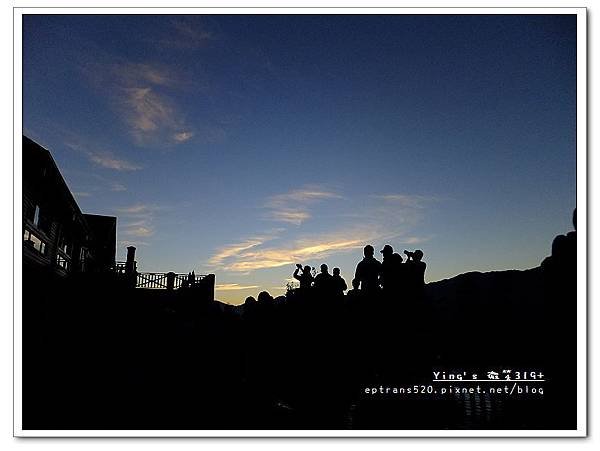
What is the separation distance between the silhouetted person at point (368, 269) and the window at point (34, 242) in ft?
5.36

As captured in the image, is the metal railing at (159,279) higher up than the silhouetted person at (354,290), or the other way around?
the metal railing at (159,279)

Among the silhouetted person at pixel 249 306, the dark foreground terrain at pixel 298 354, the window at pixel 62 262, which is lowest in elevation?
the dark foreground terrain at pixel 298 354

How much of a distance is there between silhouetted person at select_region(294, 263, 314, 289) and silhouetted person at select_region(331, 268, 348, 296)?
12 centimetres

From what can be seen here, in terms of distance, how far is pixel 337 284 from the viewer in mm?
3496

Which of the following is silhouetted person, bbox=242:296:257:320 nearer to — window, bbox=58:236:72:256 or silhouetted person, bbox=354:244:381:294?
silhouetted person, bbox=354:244:381:294

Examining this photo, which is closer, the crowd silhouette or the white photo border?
the white photo border

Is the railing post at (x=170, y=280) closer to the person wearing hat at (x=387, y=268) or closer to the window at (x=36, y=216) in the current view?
the window at (x=36, y=216)

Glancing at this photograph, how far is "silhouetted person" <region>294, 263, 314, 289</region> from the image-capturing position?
348cm

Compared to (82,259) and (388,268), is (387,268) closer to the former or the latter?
(388,268)

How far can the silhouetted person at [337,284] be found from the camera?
3471 millimetres

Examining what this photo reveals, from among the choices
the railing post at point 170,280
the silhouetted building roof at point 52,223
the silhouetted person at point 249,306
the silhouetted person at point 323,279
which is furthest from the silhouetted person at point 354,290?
the silhouetted building roof at point 52,223

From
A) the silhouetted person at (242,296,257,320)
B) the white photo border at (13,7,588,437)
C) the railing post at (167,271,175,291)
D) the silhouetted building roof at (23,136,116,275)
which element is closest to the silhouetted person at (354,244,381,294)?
the silhouetted person at (242,296,257,320)

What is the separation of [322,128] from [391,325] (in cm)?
112
